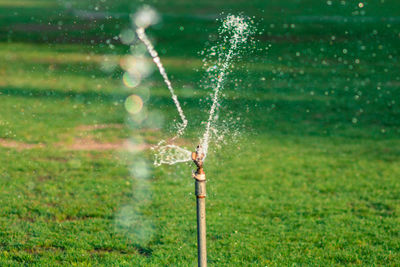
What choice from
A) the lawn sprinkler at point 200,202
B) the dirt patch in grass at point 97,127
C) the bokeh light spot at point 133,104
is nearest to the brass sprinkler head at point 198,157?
the lawn sprinkler at point 200,202

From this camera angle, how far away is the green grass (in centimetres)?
433

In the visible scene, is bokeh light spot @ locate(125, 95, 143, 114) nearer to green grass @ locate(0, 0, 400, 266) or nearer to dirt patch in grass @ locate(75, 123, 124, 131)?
green grass @ locate(0, 0, 400, 266)

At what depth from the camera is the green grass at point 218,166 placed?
14.2 ft

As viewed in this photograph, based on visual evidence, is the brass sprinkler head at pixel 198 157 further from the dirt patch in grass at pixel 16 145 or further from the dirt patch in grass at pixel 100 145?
the dirt patch in grass at pixel 16 145

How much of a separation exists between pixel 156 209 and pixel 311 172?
93.9 inches

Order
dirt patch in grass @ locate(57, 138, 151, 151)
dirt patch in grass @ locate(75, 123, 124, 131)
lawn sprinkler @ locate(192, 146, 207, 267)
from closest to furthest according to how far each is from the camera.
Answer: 1. lawn sprinkler @ locate(192, 146, 207, 267)
2. dirt patch in grass @ locate(57, 138, 151, 151)
3. dirt patch in grass @ locate(75, 123, 124, 131)

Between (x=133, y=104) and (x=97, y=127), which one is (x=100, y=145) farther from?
(x=133, y=104)

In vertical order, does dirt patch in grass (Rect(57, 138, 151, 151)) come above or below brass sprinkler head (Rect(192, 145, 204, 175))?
above

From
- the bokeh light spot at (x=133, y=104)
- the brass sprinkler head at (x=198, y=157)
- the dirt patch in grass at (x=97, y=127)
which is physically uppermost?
the bokeh light spot at (x=133, y=104)

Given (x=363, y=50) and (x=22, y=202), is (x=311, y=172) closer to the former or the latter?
(x=22, y=202)

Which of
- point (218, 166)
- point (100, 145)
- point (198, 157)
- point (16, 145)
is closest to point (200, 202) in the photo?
point (198, 157)

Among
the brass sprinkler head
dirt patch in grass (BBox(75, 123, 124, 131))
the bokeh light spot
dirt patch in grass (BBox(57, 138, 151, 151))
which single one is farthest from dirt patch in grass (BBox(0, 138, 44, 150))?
the brass sprinkler head

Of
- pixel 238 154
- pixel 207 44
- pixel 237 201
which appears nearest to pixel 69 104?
pixel 238 154

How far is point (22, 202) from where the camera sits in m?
5.20
